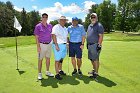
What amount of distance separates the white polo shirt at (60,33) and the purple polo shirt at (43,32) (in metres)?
0.21

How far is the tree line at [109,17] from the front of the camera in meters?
66.8

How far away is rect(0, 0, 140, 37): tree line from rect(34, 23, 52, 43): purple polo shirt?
40.0 meters

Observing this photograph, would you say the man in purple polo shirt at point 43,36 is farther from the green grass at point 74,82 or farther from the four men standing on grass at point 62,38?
the green grass at point 74,82

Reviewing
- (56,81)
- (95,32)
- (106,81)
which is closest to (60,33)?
(95,32)

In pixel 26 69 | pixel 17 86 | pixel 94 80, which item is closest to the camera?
pixel 17 86

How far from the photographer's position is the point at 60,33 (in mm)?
9570

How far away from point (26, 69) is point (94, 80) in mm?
3367

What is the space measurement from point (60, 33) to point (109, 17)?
265ft

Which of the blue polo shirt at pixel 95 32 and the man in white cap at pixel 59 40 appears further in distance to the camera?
the blue polo shirt at pixel 95 32

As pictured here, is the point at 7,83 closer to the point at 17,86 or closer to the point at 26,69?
the point at 17,86

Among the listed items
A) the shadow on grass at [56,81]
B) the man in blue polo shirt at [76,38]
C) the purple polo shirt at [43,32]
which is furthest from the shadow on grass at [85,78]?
the purple polo shirt at [43,32]

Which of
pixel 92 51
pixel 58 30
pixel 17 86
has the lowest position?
pixel 17 86

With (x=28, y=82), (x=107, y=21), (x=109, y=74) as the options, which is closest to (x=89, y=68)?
(x=109, y=74)

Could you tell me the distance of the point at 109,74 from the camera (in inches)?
405
